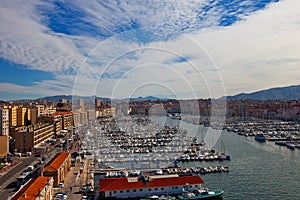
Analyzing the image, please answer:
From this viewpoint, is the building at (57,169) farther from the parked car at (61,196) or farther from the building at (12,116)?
the building at (12,116)

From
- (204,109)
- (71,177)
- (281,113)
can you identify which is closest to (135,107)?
(204,109)

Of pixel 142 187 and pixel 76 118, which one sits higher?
pixel 76 118

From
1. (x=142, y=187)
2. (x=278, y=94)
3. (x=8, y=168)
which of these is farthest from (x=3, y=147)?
(x=278, y=94)

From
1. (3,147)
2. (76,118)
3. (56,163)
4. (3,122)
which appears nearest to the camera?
(56,163)

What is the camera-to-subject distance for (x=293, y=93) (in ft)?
154

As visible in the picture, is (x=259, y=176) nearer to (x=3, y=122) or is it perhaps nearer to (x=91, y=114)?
(x=3, y=122)

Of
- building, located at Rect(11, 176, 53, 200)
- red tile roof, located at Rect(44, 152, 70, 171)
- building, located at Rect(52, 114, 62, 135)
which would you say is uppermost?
building, located at Rect(52, 114, 62, 135)

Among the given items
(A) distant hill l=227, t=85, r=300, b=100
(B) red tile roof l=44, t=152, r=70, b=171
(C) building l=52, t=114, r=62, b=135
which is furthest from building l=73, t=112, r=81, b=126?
(A) distant hill l=227, t=85, r=300, b=100

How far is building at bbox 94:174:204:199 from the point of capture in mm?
4238

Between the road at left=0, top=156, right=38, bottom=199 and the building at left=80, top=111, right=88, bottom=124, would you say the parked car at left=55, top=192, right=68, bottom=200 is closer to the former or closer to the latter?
the road at left=0, top=156, right=38, bottom=199

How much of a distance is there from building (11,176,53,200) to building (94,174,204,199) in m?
0.72

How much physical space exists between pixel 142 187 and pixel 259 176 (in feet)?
7.96

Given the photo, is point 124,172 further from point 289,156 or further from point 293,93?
point 293,93

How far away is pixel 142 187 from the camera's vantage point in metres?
4.29
